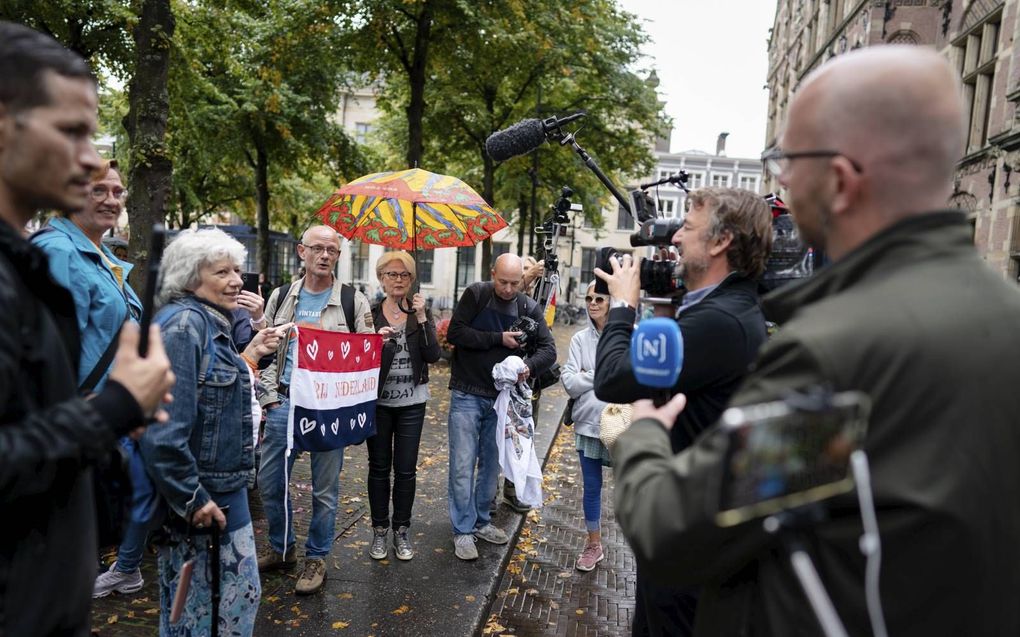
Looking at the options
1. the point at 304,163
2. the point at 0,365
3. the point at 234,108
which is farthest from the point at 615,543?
the point at 304,163

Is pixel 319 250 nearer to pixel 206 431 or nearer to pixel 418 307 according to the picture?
pixel 418 307

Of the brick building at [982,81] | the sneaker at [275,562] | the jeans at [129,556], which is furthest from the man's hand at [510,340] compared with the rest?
the brick building at [982,81]

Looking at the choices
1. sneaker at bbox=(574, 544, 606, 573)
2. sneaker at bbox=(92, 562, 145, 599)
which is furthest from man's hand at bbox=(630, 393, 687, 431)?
sneaker at bbox=(92, 562, 145, 599)

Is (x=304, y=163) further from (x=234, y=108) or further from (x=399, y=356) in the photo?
(x=399, y=356)

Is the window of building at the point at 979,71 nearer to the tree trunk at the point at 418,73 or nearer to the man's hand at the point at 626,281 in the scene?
the tree trunk at the point at 418,73

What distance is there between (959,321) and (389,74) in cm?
1337

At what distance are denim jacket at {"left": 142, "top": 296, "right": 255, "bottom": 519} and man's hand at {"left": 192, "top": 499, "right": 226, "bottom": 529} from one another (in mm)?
22

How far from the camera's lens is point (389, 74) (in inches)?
518

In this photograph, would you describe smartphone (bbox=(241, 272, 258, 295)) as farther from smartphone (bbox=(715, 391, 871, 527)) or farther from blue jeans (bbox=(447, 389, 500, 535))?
smartphone (bbox=(715, 391, 871, 527))

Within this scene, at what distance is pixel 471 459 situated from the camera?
15.8 ft

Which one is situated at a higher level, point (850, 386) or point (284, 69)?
point (284, 69)

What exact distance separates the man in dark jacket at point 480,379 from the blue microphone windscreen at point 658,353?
3.14 m

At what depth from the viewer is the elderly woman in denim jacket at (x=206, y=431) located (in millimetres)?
2463

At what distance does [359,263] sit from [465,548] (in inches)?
1413
